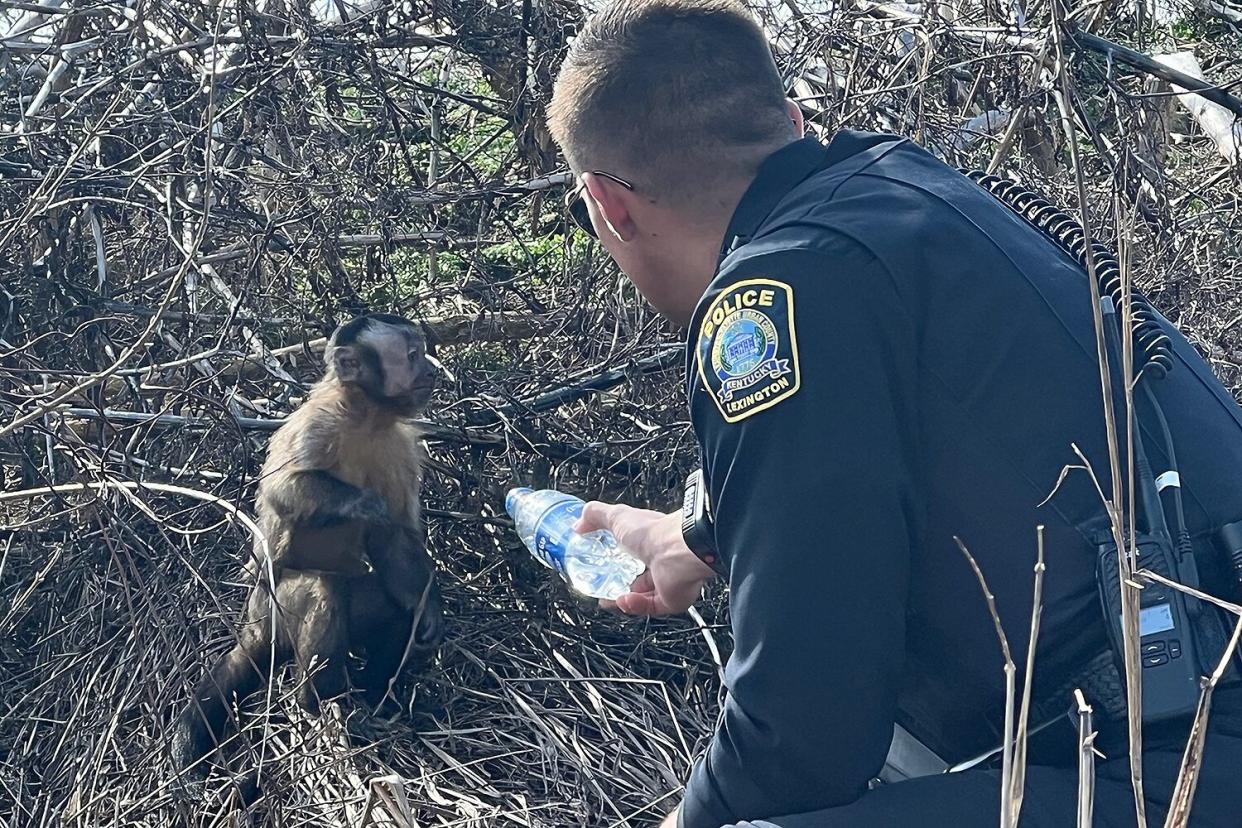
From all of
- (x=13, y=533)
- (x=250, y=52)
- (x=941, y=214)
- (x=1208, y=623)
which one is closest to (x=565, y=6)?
(x=250, y=52)

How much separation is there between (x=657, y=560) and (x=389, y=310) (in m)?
2.92

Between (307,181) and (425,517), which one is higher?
(307,181)

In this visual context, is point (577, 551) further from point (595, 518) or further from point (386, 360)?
point (386, 360)

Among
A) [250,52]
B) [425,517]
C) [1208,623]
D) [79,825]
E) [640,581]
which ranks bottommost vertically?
[79,825]

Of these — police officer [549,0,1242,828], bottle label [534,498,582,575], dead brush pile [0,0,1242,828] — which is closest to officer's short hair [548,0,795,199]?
police officer [549,0,1242,828]

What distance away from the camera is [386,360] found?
462 cm

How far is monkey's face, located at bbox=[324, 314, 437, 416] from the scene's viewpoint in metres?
4.58

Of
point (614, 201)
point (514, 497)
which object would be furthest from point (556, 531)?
point (614, 201)

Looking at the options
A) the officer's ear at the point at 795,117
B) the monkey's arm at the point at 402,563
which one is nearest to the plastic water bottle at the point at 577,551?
the monkey's arm at the point at 402,563

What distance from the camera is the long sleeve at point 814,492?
200cm

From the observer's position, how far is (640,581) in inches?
117

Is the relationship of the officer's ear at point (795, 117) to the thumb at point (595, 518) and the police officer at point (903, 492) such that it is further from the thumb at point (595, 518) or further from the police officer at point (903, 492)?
the thumb at point (595, 518)

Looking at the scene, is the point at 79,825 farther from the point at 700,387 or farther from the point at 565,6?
the point at 565,6

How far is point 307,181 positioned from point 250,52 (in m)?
0.59
